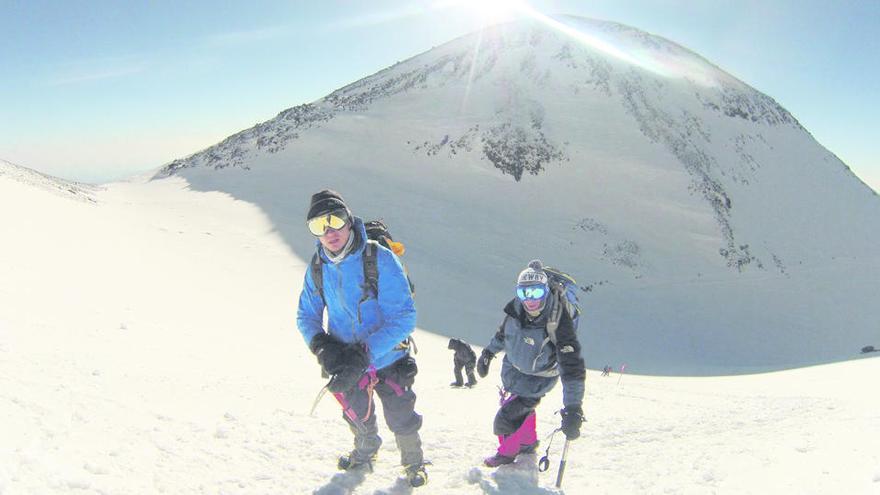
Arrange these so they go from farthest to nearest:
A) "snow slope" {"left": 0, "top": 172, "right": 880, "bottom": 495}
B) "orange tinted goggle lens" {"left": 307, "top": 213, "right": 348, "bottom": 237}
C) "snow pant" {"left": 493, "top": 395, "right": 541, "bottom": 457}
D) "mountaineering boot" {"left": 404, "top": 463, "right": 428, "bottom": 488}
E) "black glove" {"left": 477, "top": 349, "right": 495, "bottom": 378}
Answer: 1. "black glove" {"left": 477, "top": 349, "right": 495, "bottom": 378}
2. "snow pant" {"left": 493, "top": 395, "right": 541, "bottom": 457}
3. "mountaineering boot" {"left": 404, "top": 463, "right": 428, "bottom": 488}
4. "orange tinted goggle lens" {"left": 307, "top": 213, "right": 348, "bottom": 237}
5. "snow slope" {"left": 0, "top": 172, "right": 880, "bottom": 495}

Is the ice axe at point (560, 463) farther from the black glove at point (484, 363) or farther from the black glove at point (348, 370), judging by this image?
the black glove at point (348, 370)

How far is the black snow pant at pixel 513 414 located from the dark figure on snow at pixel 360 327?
1022 millimetres

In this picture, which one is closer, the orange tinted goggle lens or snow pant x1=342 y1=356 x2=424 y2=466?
the orange tinted goggle lens

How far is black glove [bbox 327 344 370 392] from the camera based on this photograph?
3768 millimetres

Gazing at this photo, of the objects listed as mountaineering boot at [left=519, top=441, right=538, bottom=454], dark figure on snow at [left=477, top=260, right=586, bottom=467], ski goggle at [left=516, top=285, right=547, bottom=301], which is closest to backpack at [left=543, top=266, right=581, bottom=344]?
dark figure on snow at [left=477, top=260, right=586, bottom=467]

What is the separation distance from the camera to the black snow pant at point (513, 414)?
5059mm

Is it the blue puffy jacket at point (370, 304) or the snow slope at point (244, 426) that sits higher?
the blue puffy jacket at point (370, 304)

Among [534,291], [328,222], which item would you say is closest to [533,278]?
[534,291]

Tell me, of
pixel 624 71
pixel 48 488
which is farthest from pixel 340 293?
pixel 624 71

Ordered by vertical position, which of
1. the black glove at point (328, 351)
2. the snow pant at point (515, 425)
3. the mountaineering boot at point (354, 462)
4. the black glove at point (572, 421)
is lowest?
the mountaineering boot at point (354, 462)

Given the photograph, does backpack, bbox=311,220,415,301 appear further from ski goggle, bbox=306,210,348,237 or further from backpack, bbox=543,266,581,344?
backpack, bbox=543,266,581,344

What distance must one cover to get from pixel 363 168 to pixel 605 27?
59261 mm

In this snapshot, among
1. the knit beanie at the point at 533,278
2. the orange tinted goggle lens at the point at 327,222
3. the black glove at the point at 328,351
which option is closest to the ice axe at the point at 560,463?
the knit beanie at the point at 533,278

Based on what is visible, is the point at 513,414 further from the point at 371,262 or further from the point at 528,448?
the point at 371,262
